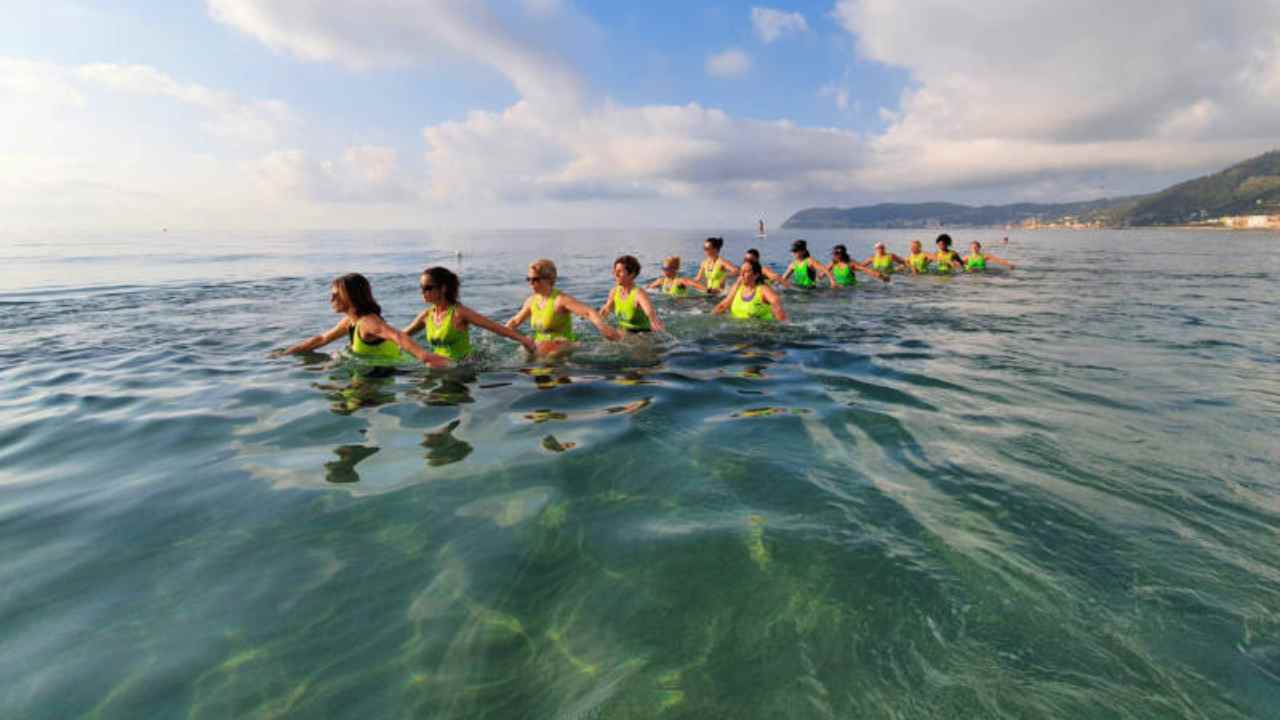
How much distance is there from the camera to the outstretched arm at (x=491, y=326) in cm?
833

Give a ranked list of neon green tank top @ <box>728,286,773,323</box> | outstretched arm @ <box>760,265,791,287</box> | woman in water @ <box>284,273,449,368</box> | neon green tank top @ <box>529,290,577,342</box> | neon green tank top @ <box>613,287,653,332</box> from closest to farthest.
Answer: woman in water @ <box>284,273,449,368</box> → neon green tank top @ <box>529,290,577,342</box> → neon green tank top @ <box>613,287,653,332</box> → neon green tank top @ <box>728,286,773,323</box> → outstretched arm @ <box>760,265,791,287</box>

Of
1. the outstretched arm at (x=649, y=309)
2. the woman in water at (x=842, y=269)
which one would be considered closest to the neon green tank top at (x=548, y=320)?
the outstretched arm at (x=649, y=309)

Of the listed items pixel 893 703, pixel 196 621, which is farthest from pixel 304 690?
pixel 893 703

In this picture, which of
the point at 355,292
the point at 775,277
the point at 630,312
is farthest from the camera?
the point at 775,277

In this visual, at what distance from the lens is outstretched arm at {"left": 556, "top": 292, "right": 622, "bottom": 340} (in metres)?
9.02

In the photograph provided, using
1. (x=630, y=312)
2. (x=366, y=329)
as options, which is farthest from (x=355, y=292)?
(x=630, y=312)

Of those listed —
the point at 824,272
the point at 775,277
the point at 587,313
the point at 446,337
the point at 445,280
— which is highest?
the point at 445,280

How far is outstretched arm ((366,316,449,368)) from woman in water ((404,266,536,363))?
0.30 m

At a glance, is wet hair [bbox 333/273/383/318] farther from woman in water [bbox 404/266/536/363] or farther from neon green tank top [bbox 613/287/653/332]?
neon green tank top [bbox 613/287/653/332]

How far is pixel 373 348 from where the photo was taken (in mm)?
8711

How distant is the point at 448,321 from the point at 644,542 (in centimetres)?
600

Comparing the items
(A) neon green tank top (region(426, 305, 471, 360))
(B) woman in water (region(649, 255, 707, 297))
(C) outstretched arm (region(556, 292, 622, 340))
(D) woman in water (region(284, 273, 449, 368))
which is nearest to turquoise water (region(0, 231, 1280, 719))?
(D) woman in water (region(284, 273, 449, 368))

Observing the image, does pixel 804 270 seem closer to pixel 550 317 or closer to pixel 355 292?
pixel 550 317

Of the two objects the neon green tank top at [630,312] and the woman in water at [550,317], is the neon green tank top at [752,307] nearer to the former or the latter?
the neon green tank top at [630,312]
